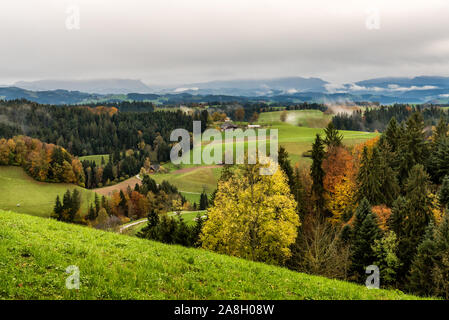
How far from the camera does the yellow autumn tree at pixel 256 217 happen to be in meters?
31.4

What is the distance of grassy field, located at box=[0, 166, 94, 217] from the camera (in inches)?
4621

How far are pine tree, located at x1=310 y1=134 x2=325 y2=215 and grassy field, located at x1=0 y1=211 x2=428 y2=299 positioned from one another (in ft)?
153

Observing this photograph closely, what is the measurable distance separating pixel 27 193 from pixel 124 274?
473ft

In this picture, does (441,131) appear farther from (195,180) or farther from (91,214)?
(91,214)

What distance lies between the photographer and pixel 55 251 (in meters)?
14.4

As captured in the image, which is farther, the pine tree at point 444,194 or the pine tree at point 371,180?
the pine tree at point 371,180

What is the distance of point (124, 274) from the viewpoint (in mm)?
13250

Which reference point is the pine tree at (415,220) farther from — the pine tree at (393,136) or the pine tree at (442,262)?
the pine tree at (393,136)

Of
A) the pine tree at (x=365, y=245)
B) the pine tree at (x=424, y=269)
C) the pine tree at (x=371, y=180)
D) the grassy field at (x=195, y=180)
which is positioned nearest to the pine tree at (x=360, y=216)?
the pine tree at (x=365, y=245)

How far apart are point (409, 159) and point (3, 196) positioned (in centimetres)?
14460

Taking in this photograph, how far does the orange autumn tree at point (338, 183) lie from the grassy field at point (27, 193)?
346 ft
